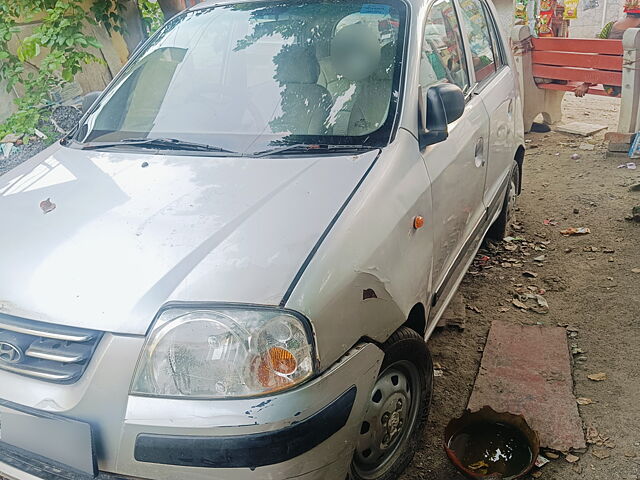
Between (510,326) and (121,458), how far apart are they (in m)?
2.34

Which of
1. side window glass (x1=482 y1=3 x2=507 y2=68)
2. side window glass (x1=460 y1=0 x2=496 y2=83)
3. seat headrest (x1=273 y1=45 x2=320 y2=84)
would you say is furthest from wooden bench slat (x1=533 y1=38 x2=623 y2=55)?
seat headrest (x1=273 y1=45 x2=320 y2=84)

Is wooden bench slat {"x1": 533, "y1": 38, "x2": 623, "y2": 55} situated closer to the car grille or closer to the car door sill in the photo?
the car door sill

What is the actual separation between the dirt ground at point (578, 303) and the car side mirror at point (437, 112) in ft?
4.02

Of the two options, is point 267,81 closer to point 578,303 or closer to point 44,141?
point 578,303

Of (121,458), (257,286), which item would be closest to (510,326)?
(257,286)

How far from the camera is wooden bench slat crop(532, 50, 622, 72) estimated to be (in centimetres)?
586

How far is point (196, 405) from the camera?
1461 millimetres

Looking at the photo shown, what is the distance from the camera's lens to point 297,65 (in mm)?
2457

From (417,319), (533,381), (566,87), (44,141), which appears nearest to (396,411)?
(417,319)

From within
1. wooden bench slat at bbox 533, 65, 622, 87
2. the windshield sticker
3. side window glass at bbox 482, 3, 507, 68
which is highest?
the windshield sticker

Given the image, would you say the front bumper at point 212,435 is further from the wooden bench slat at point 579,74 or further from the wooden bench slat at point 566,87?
the wooden bench slat at point 566,87

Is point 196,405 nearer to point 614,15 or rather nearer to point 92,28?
point 92,28

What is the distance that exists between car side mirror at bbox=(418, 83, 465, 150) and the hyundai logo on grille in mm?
1572

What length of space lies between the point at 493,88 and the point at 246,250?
2.28 meters
